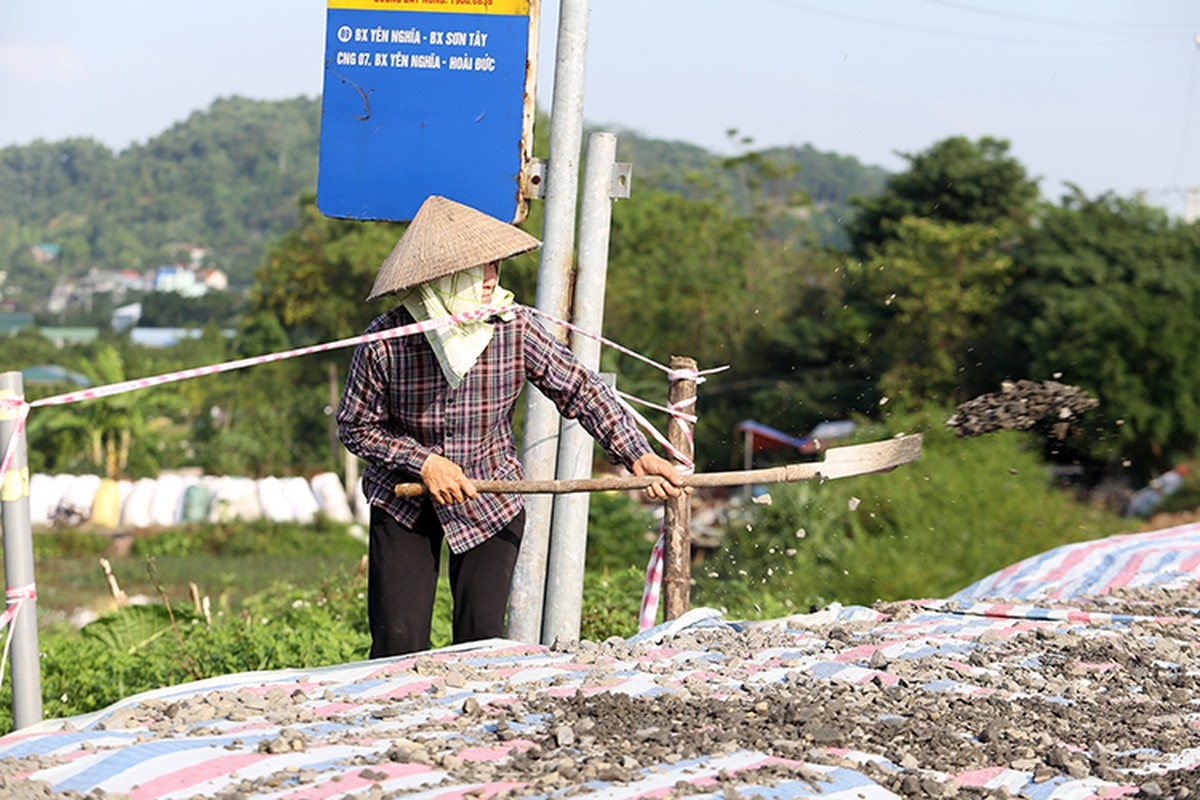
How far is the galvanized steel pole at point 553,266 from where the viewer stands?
463 cm

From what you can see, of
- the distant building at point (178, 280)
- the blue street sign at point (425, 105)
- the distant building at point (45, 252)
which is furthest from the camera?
the distant building at point (45, 252)

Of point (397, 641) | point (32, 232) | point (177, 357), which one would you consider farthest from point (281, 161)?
point (397, 641)

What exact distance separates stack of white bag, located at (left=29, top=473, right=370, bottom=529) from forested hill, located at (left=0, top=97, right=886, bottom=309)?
84.6 m

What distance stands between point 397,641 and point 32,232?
136197 mm

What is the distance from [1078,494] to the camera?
26.3 meters

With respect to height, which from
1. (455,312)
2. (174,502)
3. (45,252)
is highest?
(45,252)

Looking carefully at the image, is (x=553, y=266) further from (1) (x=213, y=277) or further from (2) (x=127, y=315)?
(1) (x=213, y=277)

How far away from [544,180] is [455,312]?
97 centimetres

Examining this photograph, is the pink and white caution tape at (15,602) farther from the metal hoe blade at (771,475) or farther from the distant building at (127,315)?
the distant building at (127,315)

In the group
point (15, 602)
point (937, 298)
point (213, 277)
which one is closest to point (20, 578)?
point (15, 602)

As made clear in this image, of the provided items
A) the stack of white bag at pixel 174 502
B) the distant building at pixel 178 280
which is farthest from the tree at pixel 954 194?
the distant building at pixel 178 280

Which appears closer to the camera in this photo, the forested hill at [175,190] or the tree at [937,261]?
the tree at [937,261]

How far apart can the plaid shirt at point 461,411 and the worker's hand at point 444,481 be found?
9cm

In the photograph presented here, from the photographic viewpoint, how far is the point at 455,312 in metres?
3.84
